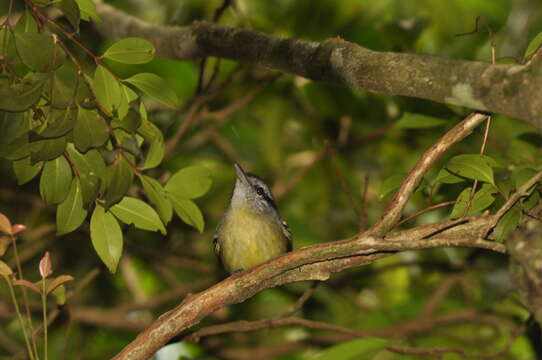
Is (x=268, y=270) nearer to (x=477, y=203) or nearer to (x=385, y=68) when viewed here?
(x=477, y=203)

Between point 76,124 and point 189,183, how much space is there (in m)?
0.85

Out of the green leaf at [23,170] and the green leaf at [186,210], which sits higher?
the green leaf at [186,210]

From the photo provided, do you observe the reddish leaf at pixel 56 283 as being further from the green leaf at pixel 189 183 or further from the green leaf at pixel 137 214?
the green leaf at pixel 189 183

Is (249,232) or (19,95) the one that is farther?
(249,232)

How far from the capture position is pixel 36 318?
7.20m

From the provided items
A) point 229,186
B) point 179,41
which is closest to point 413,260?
point 229,186

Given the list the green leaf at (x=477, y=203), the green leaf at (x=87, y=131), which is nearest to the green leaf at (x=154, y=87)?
the green leaf at (x=87, y=131)

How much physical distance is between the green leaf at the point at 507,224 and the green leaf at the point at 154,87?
1.52 m

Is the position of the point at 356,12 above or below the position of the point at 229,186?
above

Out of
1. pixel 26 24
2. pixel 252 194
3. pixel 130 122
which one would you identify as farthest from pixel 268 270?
pixel 252 194

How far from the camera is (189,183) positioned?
389cm

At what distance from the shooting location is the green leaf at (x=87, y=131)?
318 cm

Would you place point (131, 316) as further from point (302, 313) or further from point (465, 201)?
point (465, 201)

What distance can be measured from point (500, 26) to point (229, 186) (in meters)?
2.89
